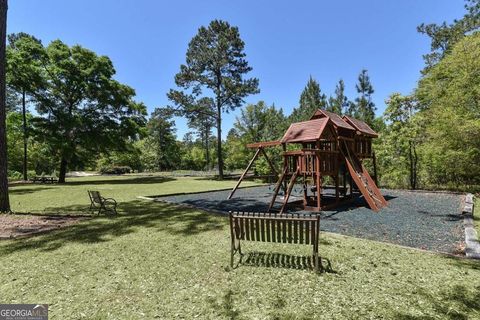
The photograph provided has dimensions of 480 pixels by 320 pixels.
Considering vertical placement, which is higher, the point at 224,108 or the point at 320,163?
the point at 224,108

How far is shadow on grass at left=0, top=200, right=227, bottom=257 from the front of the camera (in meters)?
6.62

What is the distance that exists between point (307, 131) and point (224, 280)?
334 inches

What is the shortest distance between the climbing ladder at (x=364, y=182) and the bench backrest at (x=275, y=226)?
6.93m

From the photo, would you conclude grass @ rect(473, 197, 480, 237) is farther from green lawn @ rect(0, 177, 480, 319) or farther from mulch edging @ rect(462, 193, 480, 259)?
green lawn @ rect(0, 177, 480, 319)

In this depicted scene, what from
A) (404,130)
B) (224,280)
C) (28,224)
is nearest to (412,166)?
(404,130)

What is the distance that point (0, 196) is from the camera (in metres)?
9.56

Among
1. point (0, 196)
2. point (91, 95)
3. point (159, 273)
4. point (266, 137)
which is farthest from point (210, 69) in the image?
point (159, 273)

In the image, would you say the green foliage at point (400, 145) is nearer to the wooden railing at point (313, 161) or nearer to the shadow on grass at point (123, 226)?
the wooden railing at point (313, 161)

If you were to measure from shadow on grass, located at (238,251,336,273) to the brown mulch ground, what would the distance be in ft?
21.1

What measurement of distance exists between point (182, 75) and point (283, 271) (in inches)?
1076

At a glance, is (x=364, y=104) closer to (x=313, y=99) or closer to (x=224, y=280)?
(x=313, y=99)

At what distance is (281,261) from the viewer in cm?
518

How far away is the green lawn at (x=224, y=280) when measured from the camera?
3.50m

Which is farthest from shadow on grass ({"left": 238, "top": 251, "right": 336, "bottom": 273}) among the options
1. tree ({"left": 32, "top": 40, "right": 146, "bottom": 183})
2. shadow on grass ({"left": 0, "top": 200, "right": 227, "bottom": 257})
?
tree ({"left": 32, "top": 40, "right": 146, "bottom": 183})
